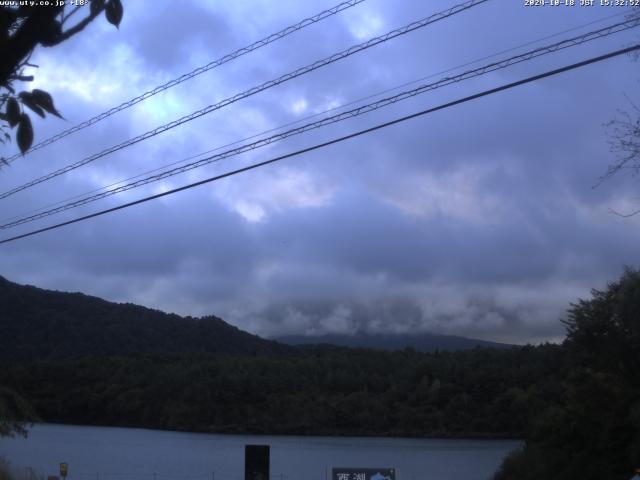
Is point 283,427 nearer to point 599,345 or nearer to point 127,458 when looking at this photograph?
point 127,458

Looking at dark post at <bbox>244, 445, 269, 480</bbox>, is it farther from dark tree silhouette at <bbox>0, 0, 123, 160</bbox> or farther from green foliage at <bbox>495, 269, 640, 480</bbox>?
dark tree silhouette at <bbox>0, 0, 123, 160</bbox>

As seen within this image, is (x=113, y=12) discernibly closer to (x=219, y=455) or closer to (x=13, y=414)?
(x=13, y=414)

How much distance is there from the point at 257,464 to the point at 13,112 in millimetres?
15148

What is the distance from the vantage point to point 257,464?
18.2 m

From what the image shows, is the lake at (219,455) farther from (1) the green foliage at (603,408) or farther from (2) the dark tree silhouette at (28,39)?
(2) the dark tree silhouette at (28,39)

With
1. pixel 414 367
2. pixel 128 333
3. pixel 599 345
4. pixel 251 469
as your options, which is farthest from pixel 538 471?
pixel 128 333

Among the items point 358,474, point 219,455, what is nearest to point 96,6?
point 358,474

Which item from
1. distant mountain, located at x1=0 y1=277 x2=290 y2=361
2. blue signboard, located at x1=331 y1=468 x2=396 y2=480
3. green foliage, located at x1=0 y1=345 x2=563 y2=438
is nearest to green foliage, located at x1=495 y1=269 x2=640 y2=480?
blue signboard, located at x1=331 y1=468 x2=396 y2=480

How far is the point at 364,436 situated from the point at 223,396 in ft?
38.5

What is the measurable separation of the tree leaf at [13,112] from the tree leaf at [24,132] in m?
0.04

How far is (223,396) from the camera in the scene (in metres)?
63.6

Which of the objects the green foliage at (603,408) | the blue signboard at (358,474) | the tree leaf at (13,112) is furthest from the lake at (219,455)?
the tree leaf at (13,112)

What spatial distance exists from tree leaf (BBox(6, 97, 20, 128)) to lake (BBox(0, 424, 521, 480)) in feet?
88.9

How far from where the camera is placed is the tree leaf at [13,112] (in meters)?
4.16
